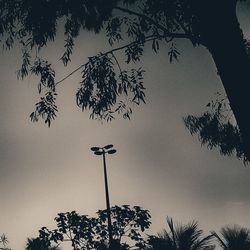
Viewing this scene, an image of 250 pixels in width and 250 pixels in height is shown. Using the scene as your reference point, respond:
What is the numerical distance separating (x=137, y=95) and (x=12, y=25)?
3645 millimetres

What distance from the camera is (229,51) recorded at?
4379mm

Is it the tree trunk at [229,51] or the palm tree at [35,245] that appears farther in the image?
the palm tree at [35,245]

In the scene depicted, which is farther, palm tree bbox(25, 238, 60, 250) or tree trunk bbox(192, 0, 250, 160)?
→ palm tree bbox(25, 238, 60, 250)

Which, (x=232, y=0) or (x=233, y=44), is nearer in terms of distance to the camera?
(x=233, y=44)

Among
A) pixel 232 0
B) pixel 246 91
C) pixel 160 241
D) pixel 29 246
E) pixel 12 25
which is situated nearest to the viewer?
pixel 246 91

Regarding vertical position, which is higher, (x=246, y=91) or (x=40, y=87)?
(x=40, y=87)

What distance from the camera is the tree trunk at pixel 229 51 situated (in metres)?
4.11

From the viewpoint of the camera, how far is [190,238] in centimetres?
1439

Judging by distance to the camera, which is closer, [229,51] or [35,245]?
[229,51]

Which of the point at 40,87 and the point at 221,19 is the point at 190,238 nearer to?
the point at 40,87

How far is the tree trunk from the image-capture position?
411 centimetres

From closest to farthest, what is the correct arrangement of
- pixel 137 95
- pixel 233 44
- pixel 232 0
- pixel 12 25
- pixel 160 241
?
pixel 233 44, pixel 232 0, pixel 137 95, pixel 12 25, pixel 160 241

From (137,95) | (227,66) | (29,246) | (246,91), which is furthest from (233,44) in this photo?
(29,246)

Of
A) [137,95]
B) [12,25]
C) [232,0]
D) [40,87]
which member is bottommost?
[232,0]
